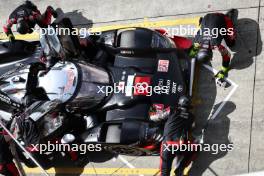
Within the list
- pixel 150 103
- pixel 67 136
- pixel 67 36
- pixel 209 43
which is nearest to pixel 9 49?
pixel 67 36

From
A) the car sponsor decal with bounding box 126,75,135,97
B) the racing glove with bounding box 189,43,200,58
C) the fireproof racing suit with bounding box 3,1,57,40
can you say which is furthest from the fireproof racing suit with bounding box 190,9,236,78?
the fireproof racing suit with bounding box 3,1,57,40

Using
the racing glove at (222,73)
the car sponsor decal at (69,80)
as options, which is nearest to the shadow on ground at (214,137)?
the racing glove at (222,73)

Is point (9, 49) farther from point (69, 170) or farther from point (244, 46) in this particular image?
point (244, 46)

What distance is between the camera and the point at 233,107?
9219 millimetres

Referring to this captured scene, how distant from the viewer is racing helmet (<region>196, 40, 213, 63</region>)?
29.2 feet

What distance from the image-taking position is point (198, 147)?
895 centimetres

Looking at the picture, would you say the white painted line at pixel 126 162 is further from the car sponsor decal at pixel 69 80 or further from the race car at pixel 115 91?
the car sponsor decal at pixel 69 80

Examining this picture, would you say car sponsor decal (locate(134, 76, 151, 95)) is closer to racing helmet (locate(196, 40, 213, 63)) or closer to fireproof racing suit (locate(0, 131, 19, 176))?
racing helmet (locate(196, 40, 213, 63))

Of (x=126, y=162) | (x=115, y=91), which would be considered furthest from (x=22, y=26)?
(x=126, y=162)

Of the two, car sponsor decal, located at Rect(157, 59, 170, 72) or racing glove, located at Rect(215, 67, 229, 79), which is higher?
car sponsor decal, located at Rect(157, 59, 170, 72)

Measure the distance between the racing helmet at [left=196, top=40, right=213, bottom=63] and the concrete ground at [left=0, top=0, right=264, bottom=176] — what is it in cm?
84

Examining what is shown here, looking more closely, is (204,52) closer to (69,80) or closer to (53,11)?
(69,80)

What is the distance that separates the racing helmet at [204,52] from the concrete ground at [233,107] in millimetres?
835

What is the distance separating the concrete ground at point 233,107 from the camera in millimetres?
8844
